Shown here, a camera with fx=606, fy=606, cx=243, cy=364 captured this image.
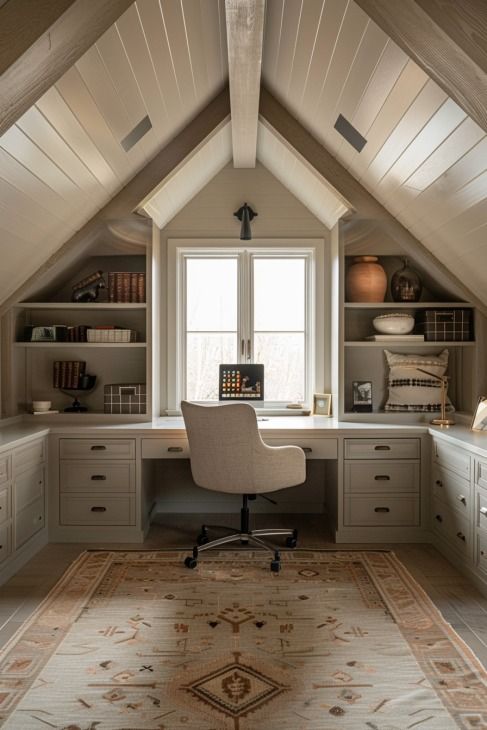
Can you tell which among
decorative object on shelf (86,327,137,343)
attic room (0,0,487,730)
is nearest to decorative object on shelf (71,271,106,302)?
attic room (0,0,487,730)

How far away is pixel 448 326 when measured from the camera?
13.8 feet

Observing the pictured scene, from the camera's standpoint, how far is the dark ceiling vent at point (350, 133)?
3.44 meters

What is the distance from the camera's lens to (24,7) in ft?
6.22

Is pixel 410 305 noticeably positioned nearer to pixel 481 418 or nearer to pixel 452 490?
pixel 481 418

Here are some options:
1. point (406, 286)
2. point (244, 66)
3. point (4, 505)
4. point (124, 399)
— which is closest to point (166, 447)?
point (124, 399)

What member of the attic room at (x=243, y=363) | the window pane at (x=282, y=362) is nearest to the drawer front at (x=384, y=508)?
the attic room at (x=243, y=363)

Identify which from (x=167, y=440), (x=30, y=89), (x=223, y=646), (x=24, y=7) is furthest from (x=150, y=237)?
(x=223, y=646)

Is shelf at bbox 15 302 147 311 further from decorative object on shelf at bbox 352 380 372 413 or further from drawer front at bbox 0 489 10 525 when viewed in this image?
decorative object on shelf at bbox 352 380 372 413

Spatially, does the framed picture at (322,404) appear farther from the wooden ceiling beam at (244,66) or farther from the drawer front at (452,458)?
the wooden ceiling beam at (244,66)

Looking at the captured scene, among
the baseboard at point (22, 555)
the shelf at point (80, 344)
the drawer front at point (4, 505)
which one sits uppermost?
the shelf at point (80, 344)

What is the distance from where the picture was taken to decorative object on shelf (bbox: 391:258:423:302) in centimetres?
429

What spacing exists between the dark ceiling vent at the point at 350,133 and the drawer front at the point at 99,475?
7.82ft

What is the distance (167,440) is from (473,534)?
1881mm

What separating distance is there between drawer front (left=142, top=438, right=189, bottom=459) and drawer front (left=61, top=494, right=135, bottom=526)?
33 centimetres
